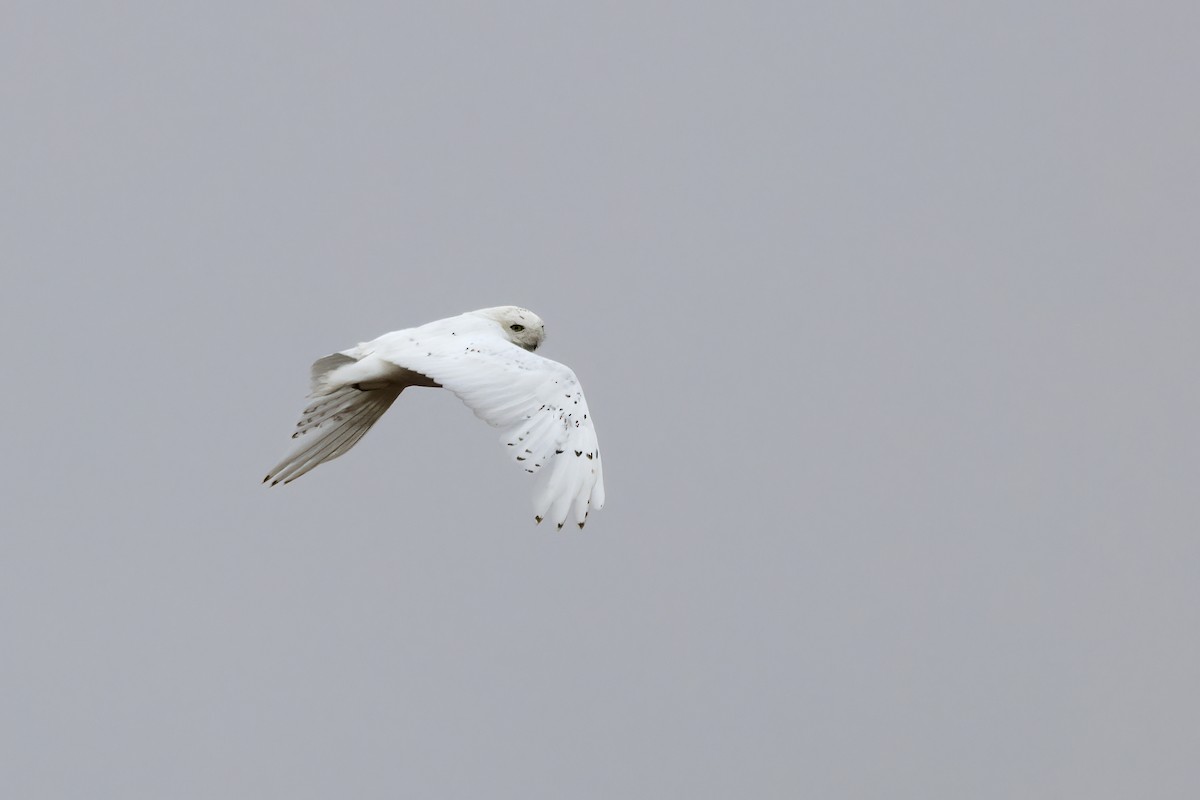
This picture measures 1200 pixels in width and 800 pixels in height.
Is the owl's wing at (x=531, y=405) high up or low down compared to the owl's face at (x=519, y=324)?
down

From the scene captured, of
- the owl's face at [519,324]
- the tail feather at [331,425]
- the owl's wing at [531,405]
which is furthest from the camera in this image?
the owl's face at [519,324]

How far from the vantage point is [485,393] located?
14234mm

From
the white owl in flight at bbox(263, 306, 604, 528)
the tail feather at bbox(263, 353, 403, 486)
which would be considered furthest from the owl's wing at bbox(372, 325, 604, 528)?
the tail feather at bbox(263, 353, 403, 486)

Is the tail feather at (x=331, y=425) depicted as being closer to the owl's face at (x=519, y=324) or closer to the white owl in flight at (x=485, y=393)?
the white owl in flight at (x=485, y=393)

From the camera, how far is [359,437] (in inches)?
647

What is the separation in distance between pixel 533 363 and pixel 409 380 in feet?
5.00

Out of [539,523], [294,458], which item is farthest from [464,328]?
[539,523]

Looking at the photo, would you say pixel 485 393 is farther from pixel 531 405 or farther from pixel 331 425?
pixel 331 425

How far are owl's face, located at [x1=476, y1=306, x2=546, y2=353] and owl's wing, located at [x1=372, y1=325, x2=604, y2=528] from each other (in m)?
1.06

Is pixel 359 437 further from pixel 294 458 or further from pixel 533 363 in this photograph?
pixel 533 363

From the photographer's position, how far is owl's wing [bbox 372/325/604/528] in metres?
13.6

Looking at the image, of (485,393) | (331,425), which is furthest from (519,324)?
(485,393)

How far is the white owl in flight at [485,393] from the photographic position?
1369 centimetres

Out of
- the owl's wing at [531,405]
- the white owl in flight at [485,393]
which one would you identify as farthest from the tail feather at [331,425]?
the owl's wing at [531,405]
